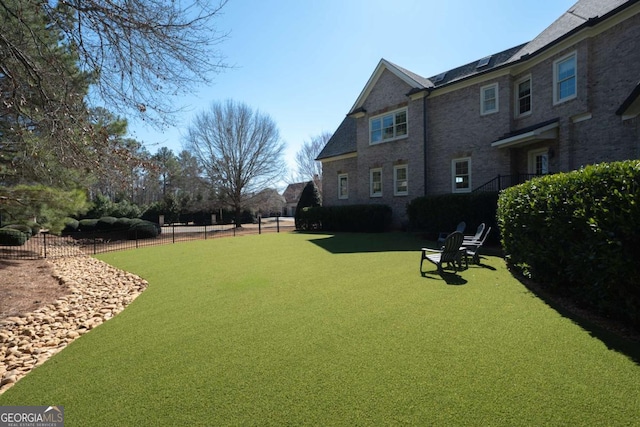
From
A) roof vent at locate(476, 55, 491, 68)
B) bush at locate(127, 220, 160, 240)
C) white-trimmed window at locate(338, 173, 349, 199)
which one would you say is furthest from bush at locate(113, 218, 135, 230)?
roof vent at locate(476, 55, 491, 68)

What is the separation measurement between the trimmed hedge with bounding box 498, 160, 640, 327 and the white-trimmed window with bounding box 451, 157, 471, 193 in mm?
10662

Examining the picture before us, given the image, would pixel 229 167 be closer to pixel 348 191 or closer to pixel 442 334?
pixel 348 191

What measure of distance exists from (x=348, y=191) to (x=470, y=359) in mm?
19952

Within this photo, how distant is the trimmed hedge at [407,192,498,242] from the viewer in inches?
485

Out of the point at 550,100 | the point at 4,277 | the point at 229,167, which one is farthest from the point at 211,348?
the point at 229,167

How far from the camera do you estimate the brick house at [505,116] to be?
1106 centimetres

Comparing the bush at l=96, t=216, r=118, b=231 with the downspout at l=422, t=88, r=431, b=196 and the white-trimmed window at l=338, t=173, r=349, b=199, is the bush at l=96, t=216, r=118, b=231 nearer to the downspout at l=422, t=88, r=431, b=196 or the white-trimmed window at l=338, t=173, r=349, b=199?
the white-trimmed window at l=338, t=173, r=349, b=199

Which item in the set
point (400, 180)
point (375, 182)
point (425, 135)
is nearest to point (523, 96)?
point (425, 135)

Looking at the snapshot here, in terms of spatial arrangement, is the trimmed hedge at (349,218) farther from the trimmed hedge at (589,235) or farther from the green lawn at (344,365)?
the green lawn at (344,365)

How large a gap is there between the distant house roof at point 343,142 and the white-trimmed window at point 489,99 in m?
8.86

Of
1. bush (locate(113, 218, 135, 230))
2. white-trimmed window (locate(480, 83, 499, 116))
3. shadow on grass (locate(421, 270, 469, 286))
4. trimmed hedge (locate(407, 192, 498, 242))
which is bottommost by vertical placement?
shadow on grass (locate(421, 270, 469, 286))

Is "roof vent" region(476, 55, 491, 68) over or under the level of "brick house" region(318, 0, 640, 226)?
over

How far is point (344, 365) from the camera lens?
332 centimetres

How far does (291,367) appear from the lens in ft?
10.9
